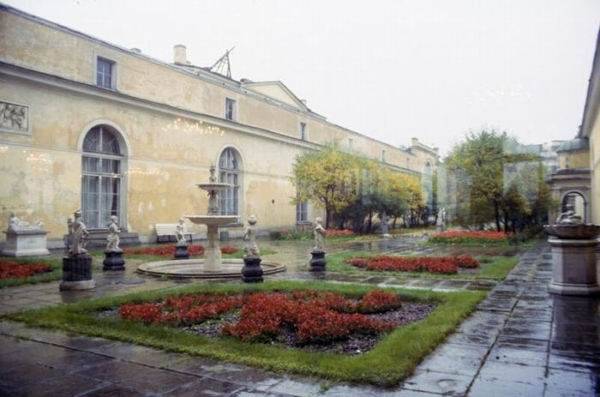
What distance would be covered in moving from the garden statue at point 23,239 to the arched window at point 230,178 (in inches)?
491

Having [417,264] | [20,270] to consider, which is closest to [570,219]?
[417,264]

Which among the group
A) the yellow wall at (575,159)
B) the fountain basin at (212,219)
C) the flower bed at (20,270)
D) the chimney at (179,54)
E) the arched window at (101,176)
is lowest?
the flower bed at (20,270)

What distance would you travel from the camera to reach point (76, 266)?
9.80m

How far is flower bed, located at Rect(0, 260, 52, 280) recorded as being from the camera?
1125cm

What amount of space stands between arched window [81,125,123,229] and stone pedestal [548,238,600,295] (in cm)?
1878

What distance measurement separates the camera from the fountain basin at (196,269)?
38.4ft

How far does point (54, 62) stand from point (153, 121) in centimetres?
551

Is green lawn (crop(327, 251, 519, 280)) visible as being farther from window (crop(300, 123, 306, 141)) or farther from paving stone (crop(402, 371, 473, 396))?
window (crop(300, 123, 306, 141))

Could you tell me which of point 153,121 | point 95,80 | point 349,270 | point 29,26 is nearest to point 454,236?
point 349,270

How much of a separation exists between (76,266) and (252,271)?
3.72 meters

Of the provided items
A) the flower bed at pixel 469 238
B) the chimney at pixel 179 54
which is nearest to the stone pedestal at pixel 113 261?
the flower bed at pixel 469 238

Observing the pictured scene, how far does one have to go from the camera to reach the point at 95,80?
21.4 m

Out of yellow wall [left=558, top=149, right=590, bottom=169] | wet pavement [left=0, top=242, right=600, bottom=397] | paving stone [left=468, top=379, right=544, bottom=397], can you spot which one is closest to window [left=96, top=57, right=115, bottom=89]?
wet pavement [left=0, top=242, right=600, bottom=397]

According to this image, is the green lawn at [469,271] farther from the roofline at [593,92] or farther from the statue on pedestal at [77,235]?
the roofline at [593,92]
